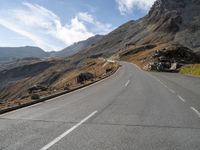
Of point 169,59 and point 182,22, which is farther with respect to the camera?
point 182,22

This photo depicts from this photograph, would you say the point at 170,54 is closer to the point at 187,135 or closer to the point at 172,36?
the point at 187,135

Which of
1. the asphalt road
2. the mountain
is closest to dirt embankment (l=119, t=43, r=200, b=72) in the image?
the mountain

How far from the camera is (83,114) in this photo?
10602 mm

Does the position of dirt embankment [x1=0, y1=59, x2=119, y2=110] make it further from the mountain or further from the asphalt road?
the mountain

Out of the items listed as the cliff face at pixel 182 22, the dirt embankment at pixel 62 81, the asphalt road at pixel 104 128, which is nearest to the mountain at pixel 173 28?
the cliff face at pixel 182 22

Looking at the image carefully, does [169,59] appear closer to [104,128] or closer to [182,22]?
[104,128]

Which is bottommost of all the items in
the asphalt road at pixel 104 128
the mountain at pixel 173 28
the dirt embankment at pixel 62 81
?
the dirt embankment at pixel 62 81

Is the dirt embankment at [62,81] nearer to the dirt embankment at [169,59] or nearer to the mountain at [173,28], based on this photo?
the dirt embankment at [169,59]

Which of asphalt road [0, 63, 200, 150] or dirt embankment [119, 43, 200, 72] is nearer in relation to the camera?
asphalt road [0, 63, 200, 150]

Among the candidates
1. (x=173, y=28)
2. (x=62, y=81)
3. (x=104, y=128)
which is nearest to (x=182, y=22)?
(x=173, y=28)

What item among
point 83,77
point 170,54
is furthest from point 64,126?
point 170,54

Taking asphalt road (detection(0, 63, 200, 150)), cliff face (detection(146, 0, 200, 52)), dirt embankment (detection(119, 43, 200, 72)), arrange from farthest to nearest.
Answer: cliff face (detection(146, 0, 200, 52)), dirt embankment (detection(119, 43, 200, 72)), asphalt road (detection(0, 63, 200, 150))

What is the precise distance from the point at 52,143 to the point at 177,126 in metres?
3.76

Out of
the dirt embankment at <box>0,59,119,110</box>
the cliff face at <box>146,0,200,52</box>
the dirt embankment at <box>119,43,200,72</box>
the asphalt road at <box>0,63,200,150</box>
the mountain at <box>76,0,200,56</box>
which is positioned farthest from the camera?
the mountain at <box>76,0,200,56</box>
